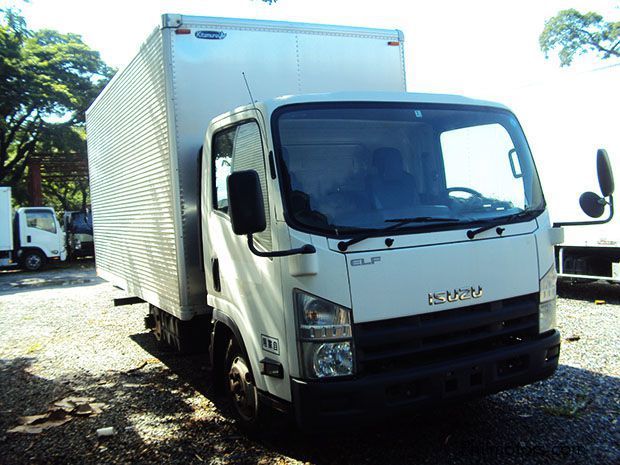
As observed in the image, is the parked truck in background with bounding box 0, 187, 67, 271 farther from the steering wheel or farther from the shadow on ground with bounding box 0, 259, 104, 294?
the steering wheel

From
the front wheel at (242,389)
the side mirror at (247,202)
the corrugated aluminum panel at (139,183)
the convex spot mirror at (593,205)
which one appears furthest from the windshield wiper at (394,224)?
the corrugated aluminum panel at (139,183)

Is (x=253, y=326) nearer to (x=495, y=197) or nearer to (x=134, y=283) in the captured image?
(x=495, y=197)

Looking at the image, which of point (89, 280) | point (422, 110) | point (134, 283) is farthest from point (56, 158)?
point (422, 110)

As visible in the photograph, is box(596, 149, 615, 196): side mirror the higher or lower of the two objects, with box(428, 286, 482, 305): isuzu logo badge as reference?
higher

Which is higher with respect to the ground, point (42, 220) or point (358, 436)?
point (42, 220)

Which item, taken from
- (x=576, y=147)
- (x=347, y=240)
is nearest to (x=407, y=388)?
(x=347, y=240)

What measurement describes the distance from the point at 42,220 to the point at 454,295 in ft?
67.1

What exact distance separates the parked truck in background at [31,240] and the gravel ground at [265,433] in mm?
13929

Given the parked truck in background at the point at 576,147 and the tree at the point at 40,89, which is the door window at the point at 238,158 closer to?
the parked truck in background at the point at 576,147

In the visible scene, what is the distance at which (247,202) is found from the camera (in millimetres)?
3262

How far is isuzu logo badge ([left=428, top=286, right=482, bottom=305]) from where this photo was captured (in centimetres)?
345

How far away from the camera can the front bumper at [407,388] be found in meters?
3.21

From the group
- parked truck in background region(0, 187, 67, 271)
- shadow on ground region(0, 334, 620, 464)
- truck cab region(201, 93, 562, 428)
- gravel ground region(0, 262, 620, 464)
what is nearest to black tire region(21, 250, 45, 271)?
parked truck in background region(0, 187, 67, 271)

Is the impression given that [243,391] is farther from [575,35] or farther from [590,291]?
[575,35]
